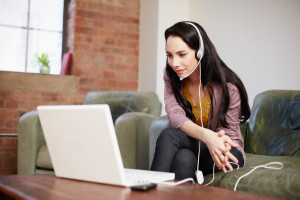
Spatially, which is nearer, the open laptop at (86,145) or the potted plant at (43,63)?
the open laptop at (86,145)

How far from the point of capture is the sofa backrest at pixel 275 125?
87.7 inches

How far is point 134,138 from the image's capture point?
2.66 metres

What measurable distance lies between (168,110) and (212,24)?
5.53 feet

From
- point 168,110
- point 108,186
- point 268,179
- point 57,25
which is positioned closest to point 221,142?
point 268,179

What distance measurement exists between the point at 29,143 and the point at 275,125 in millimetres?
1618

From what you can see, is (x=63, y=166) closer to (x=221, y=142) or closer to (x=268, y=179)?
(x=221, y=142)

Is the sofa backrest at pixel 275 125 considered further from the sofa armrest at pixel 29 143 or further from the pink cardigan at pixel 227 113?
the sofa armrest at pixel 29 143

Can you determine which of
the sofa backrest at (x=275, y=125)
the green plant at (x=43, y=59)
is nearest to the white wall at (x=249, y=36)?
the sofa backrest at (x=275, y=125)

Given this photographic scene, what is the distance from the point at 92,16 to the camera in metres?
3.84

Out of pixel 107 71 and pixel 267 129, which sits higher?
pixel 107 71

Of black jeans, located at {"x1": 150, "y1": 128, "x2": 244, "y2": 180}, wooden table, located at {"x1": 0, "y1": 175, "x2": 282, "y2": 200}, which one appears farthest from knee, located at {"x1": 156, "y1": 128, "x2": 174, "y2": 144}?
wooden table, located at {"x1": 0, "y1": 175, "x2": 282, "y2": 200}

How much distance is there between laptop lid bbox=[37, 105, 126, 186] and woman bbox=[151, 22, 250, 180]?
17.5 inches

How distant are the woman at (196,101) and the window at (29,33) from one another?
218 centimetres

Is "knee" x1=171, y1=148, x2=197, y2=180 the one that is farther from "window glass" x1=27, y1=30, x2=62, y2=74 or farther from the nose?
"window glass" x1=27, y1=30, x2=62, y2=74
